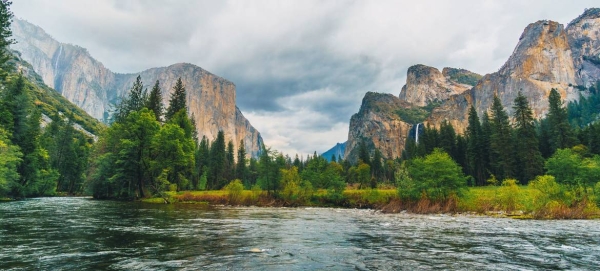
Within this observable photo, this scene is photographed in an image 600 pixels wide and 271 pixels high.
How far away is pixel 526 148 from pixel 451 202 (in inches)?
1797

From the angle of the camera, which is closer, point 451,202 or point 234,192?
point 451,202

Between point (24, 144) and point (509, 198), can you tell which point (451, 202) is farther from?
point (24, 144)

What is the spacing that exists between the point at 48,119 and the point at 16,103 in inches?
5610

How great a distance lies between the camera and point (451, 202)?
33469 millimetres

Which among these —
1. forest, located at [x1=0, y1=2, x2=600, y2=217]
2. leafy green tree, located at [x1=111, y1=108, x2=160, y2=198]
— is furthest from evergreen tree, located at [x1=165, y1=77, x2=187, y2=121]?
leafy green tree, located at [x1=111, y1=108, x2=160, y2=198]

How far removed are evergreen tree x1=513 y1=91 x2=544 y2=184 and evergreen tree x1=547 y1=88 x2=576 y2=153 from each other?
7.76 m

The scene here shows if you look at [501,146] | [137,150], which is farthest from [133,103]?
[501,146]

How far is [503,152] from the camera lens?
228ft

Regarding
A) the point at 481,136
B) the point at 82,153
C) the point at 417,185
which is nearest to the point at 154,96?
the point at 82,153

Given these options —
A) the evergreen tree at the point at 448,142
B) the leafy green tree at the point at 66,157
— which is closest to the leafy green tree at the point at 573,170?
the evergreen tree at the point at 448,142

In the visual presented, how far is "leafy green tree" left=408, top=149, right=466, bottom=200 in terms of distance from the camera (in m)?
34.8

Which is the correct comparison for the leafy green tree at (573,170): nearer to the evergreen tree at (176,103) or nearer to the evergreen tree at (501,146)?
the evergreen tree at (501,146)

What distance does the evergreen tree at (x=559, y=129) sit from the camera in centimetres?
7044

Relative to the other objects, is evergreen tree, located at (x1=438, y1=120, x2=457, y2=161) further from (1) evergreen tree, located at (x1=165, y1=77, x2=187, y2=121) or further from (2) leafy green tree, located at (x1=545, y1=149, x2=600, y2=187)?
(1) evergreen tree, located at (x1=165, y1=77, x2=187, y2=121)
